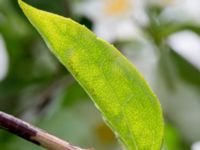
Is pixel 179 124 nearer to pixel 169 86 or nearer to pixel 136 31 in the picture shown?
pixel 169 86

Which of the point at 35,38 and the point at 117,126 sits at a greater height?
the point at 117,126

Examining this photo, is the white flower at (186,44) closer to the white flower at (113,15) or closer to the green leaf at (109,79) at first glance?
the white flower at (113,15)

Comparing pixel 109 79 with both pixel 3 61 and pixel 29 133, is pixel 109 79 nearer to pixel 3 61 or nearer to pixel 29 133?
pixel 29 133

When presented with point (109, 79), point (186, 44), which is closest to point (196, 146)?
point (186, 44)

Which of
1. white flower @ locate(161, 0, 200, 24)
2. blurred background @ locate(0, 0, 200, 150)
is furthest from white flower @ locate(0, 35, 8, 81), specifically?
white flower @ locate(161, 0, 200, 24)

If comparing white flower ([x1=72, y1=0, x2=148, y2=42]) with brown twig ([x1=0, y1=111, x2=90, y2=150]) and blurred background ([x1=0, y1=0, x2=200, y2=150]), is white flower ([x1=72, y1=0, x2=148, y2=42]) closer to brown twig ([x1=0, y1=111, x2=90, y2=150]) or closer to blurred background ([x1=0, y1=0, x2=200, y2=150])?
blurred background ([x1=0, y1=0, x2=200, y2=150])

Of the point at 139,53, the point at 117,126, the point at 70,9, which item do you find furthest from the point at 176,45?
the point at 117,126

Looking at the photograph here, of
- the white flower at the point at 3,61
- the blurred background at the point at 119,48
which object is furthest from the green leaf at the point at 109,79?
the white flower at the point at 3,61
